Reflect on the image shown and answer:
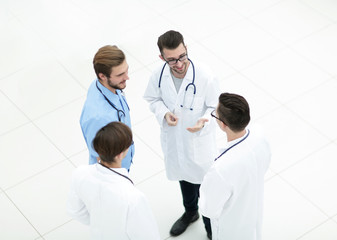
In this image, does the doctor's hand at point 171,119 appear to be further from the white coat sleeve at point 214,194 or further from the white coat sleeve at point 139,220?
the white coat sleeve at point 139,220

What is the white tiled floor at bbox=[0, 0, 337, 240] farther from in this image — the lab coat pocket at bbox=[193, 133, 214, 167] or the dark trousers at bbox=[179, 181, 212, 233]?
the lab coat pocket at bbox=[193, 133, 214, 167]

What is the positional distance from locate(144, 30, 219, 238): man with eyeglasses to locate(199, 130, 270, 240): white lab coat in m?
0.46

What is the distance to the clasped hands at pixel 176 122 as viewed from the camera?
2.81 m

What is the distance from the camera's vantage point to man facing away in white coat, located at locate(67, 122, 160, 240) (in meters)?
2.23

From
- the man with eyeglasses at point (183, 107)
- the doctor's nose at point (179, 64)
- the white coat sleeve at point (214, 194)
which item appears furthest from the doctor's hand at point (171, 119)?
the white coat sleeve at point (214, 194)

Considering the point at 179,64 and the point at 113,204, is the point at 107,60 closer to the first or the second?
the point at 179,64

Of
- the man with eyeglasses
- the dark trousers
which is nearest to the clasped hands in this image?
the man with eyeglasses

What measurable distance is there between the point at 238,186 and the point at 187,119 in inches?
25.1

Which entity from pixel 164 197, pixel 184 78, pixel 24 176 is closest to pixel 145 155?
pixel 164 197

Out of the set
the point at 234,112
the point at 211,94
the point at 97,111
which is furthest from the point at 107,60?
the point at 234,112

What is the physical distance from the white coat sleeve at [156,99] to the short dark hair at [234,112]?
62 cm

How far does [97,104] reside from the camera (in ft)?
8.86

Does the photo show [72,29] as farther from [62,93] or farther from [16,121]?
[16,121]

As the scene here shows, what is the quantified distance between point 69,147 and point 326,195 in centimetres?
181
